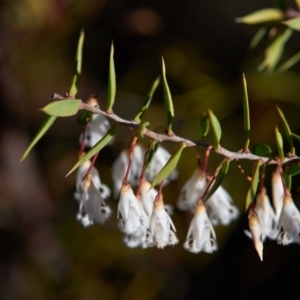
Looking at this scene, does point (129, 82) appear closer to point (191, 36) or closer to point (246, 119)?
point (191, 36)

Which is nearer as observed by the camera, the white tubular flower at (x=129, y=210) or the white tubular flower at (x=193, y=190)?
the white tubular flower at (x=129, y=210)

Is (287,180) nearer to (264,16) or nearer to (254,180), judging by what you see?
(254,180)

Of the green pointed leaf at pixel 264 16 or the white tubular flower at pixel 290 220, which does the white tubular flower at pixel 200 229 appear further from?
the green pointed leaf at pixel 264 16

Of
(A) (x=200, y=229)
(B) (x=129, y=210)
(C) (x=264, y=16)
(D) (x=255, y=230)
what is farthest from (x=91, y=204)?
(C) (x=264, y=16)

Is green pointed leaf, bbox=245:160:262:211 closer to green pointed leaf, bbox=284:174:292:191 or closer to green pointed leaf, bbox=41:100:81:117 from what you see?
green pointed leaf, bbox=284:174:292:191

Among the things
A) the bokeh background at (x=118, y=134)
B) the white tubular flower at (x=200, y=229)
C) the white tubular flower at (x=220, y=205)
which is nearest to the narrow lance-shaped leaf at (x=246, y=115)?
the white tubular flower at (x=200, y=229)

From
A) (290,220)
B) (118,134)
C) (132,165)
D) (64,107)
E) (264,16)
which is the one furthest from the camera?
(118,134)

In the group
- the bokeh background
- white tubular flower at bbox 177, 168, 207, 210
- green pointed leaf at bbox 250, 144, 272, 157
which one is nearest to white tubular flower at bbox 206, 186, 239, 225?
white tubular flower at bbox 177, 168, 207, 210
